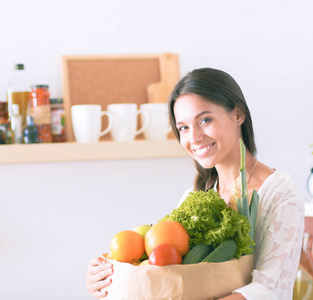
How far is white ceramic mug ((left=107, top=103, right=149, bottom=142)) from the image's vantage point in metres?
1.84

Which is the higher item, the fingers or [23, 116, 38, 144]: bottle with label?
[23, 116, 38, 144]: bottle with label

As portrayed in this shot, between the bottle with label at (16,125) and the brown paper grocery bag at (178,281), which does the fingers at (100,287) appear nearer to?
the brown paper grocery bag at (178,281)

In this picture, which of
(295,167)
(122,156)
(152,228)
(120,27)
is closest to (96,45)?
(120,27)

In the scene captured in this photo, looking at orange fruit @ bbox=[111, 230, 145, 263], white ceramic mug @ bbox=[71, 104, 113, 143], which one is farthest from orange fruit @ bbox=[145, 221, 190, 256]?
white ceramic mug @ bbox=[71, 104, 113, 143]

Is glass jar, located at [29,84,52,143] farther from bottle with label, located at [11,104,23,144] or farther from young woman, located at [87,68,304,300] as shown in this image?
young woman, located at [87,68,304,300]

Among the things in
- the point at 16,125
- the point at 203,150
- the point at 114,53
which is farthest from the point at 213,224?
the point at 114,53

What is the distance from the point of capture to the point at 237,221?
91 cm

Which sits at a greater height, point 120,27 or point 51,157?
point 120,27

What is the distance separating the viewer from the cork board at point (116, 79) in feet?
6.35

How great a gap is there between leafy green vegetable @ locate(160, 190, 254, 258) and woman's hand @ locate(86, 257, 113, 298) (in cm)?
16

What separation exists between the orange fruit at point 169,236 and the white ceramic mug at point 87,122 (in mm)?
957

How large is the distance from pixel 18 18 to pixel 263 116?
1.05 m

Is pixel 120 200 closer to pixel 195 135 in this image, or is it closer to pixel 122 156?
pixel 122 156

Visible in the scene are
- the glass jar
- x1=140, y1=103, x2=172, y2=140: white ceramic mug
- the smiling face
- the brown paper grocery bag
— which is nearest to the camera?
the brown paper grocery bag
